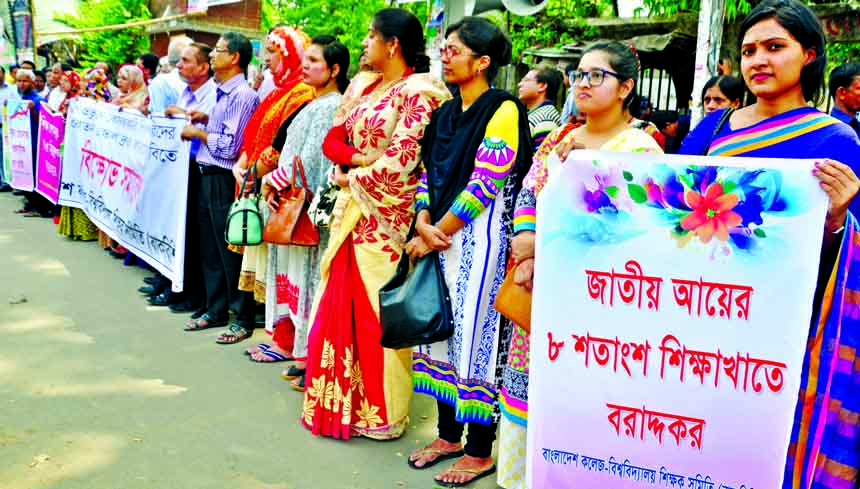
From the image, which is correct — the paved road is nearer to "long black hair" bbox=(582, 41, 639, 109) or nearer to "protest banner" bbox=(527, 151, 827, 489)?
"protest banner" bbox=(527, 151, 827, 489)

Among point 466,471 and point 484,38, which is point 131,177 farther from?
point 466,471

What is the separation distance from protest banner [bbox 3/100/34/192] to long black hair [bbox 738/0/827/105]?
9.50m

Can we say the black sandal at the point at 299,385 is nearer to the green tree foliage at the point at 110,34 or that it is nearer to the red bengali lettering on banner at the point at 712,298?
the red bengali lettering on banner at the point at 712,298

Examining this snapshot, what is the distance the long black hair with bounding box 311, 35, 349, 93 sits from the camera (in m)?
4.35

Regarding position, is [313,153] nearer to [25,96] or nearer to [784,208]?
[784,208]

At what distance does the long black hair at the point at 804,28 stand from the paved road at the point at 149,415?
2025 mm

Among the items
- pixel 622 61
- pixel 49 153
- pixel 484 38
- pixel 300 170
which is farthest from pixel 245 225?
pixel 49 153

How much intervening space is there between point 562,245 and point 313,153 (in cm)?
216

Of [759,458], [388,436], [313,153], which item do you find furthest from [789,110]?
[313,153]

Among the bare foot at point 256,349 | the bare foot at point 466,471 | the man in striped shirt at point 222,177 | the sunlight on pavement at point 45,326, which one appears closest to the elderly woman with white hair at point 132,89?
the man in striped shirt at point 222,177

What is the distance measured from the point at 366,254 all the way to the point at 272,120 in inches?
55.7

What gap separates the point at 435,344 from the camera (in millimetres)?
3426

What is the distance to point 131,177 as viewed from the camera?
261 inches

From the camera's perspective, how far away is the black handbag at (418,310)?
318cm
